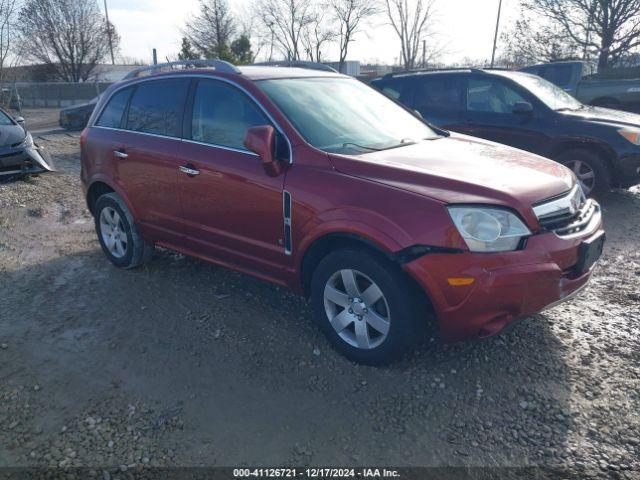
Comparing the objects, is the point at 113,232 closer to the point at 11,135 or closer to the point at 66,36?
the point at 11,135

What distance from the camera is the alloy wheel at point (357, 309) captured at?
10.1 feet

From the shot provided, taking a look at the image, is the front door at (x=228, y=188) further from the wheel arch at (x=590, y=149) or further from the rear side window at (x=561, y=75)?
the rear side window at (x=561, y=75)

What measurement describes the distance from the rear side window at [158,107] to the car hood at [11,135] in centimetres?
532

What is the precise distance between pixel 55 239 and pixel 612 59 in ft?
88.3

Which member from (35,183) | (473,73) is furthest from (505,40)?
(35,183)

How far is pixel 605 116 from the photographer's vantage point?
6.92m

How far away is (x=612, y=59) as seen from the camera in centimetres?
2466

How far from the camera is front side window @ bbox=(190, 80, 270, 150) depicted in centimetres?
369

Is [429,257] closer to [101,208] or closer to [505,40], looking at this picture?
[101,208]

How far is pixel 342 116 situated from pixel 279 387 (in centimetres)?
202

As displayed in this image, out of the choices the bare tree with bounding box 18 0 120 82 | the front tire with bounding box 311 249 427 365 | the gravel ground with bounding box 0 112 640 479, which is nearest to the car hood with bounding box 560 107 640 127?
the gravel ground with bounding box 0 112 640 479

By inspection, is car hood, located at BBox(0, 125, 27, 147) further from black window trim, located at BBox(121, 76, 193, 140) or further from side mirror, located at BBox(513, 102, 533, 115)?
side mirror, located at BBox(513, 102, 533, 115)

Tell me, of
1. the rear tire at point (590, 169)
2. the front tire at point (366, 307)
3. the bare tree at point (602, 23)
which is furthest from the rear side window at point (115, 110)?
the bare tree at point (602, 23)

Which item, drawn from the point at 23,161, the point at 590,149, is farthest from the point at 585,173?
the point at 23,161
